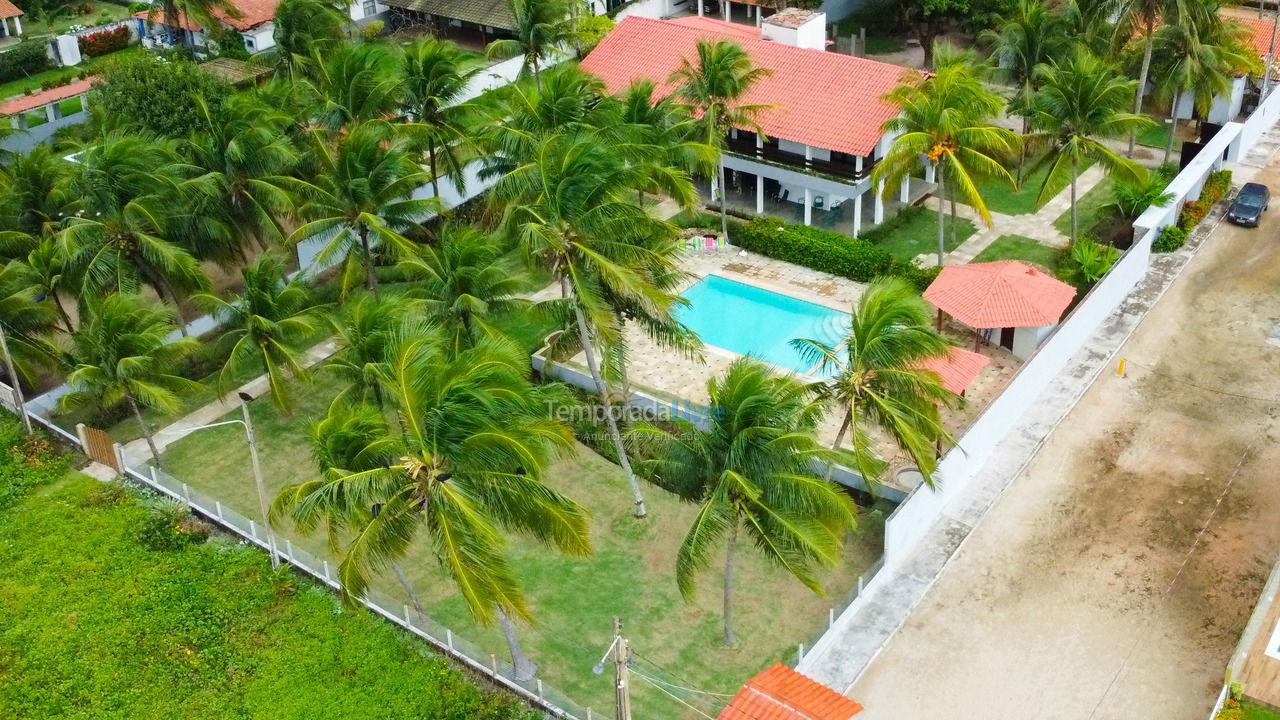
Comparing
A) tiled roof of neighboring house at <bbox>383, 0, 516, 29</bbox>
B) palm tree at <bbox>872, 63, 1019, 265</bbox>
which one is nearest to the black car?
palm tree at <bbox>872, 63, 1019, 265</bbox>

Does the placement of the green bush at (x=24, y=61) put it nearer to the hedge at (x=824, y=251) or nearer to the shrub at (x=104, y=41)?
the shrub at (x=104, y=41)

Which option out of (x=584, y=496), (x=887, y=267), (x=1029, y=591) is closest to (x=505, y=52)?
(x=887, y=267)

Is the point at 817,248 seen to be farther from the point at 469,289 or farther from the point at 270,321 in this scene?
the point at 270,321

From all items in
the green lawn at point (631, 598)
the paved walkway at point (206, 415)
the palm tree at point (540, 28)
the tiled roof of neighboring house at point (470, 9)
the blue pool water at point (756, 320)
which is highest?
the palm tree at point (540, 28)

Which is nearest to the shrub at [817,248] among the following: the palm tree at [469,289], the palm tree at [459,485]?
the palm tree at [469,289]

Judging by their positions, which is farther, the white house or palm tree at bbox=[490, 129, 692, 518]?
the white house

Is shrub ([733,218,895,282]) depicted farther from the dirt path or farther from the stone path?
the dirt path
